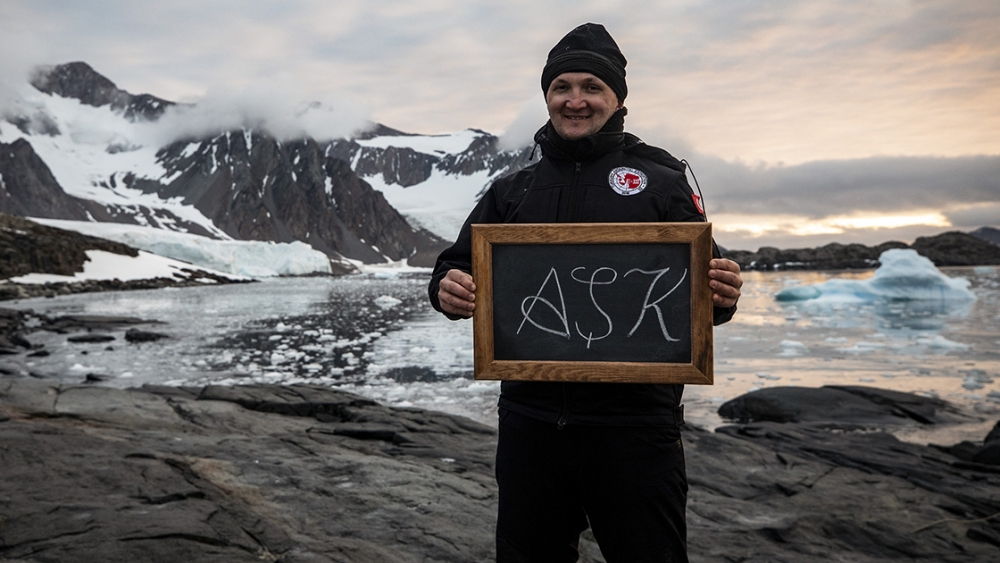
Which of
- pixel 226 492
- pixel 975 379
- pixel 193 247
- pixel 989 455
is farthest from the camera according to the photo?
pixel 193 247

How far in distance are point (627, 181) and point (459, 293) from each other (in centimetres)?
74

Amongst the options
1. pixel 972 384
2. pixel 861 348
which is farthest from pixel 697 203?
pixel 861 348

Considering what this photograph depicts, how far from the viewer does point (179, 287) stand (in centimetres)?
5691

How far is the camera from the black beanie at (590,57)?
8.04ft

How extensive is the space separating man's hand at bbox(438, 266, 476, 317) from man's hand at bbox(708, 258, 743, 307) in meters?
0.83

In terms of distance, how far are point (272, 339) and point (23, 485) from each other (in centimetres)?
1387

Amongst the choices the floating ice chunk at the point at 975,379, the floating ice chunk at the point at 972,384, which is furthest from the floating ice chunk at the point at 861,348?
the floating ice chunk at the point at 972,384

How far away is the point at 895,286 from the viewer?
108ft

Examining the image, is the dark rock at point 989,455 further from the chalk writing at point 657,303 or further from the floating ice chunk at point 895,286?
the floating ice chunk at point 895,286

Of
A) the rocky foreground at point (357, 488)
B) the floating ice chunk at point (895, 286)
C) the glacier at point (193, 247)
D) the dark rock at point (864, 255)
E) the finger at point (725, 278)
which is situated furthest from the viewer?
the dark rock at point (864, 255)

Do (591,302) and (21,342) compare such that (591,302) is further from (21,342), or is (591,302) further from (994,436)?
(21,342)

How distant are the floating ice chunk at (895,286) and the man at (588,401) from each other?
104 ft

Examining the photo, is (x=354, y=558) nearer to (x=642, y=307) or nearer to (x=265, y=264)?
(x=642, y=307)

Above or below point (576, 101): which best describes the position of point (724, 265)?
below
